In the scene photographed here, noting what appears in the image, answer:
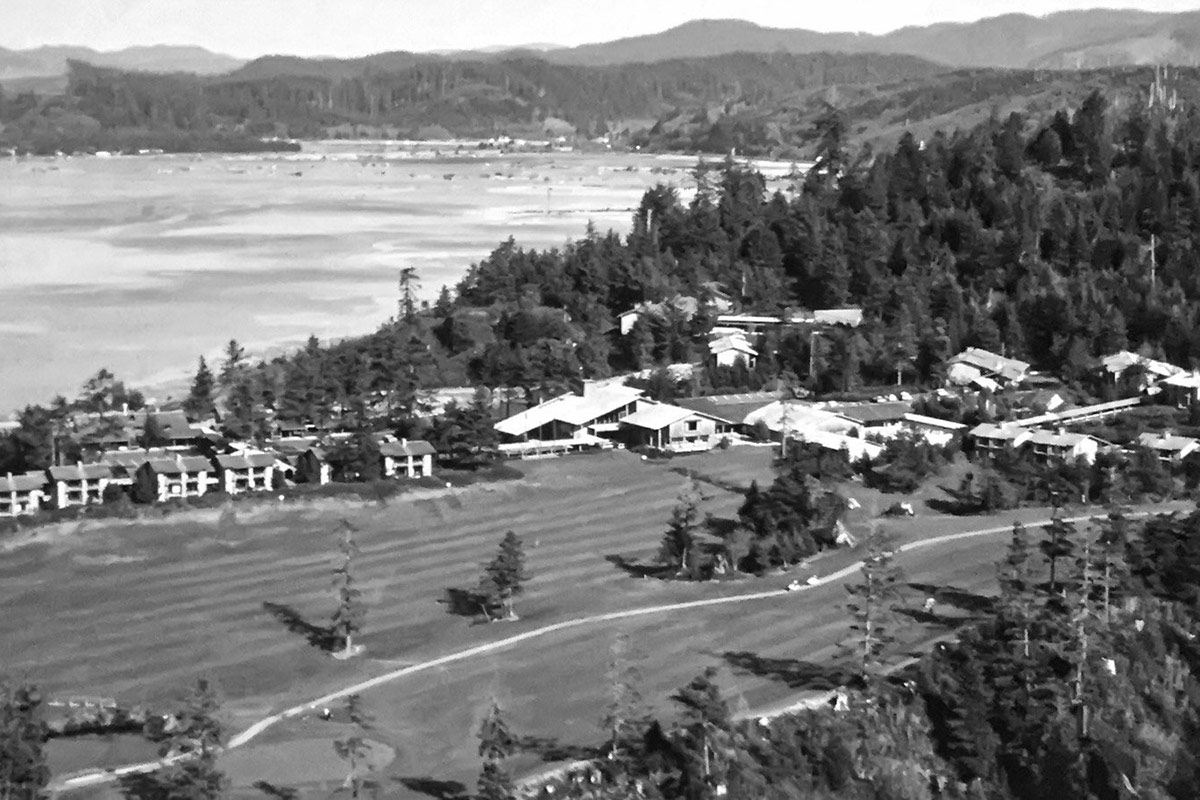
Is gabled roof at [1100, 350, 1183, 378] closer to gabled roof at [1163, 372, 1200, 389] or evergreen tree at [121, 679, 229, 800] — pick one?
gabled roof at [1163, 372, 1200, 389]

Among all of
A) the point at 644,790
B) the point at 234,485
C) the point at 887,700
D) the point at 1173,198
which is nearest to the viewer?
the point at 644,790

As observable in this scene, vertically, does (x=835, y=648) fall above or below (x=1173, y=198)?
below

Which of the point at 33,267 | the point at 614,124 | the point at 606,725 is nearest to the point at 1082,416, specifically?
the point at 606,725

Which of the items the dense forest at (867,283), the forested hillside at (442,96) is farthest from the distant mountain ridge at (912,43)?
the dense forest at (867,283)

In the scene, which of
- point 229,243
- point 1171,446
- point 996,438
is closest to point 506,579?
point 996,438

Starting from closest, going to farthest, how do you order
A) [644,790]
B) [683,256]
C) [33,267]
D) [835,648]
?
1. [644,790]
2. [835,648]
3. [683,256]
4. [33,267]

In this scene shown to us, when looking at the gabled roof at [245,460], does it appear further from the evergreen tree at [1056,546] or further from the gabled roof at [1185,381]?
the gabled roof at [1185,381]

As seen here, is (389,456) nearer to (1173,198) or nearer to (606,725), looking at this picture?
(606,725)

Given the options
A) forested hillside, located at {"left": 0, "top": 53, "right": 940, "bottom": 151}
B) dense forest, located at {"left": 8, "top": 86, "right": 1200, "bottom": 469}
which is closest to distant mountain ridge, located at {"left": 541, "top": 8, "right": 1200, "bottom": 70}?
forested hillside, located at {"left": 0, "top": 53, "right": 940, "bottom": 151}
